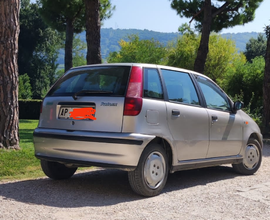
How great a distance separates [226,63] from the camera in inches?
1940

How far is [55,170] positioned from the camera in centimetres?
631

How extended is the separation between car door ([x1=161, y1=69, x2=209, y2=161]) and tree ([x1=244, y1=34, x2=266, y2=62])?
54.8m

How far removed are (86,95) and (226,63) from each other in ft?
149

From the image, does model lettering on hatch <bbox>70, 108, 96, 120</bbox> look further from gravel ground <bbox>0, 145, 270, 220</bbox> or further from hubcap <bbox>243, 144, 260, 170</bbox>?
hubcap <bbox>243, 144, 260, 170</bbox>

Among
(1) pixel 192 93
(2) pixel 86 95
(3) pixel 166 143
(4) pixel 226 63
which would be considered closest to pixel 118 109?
(2) pixel 86 95

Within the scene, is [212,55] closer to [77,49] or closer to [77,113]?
[77,113]

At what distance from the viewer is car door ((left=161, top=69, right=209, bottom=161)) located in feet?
19.2

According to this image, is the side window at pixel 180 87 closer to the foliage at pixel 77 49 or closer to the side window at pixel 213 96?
the side window at pixel 213 96

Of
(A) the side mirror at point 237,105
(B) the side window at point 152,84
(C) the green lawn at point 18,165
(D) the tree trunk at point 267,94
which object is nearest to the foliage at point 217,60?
(D) the tree trunk at point 267,94

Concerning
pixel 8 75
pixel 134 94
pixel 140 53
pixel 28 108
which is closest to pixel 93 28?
pixel 8 75

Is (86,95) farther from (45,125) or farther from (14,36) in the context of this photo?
(14,36)

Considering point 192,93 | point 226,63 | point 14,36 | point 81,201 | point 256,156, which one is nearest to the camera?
point 81,201

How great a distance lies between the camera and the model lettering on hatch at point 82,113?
5414 mm

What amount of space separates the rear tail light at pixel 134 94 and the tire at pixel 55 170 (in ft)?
5.70
